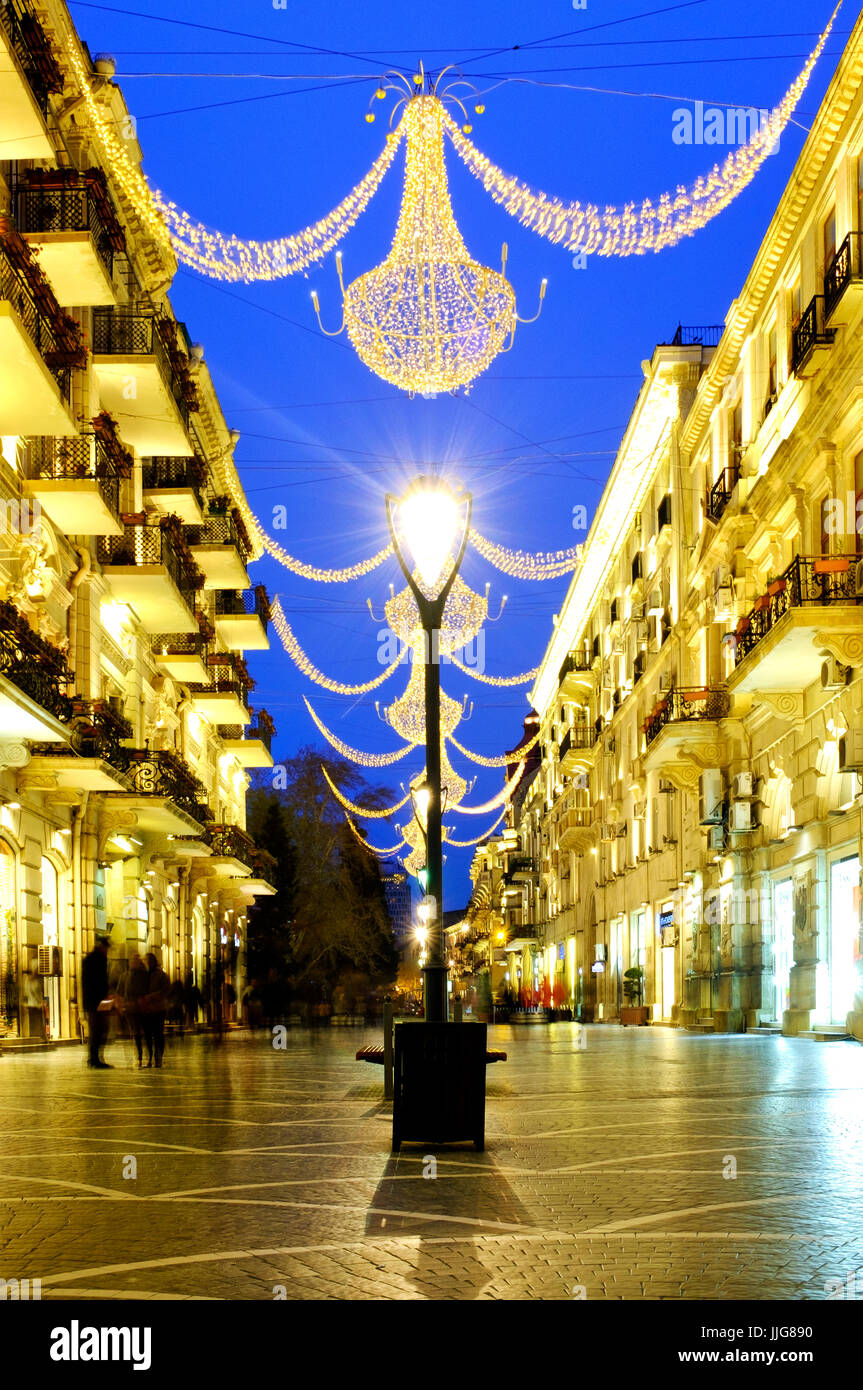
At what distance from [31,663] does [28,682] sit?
42 centimetres

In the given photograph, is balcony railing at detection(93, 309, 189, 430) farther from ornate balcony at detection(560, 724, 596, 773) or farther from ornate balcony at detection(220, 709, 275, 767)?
ornate balcony at detection(560, 724, 596, 773)

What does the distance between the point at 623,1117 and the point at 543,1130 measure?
1177mm

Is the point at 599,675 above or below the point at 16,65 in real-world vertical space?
below

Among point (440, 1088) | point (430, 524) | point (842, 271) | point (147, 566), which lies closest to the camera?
point (440, 1088)

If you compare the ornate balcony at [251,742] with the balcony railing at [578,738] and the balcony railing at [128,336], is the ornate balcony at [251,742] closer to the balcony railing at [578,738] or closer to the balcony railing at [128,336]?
the balcony railing at [578,738]

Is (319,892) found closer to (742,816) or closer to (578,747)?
(578,747)

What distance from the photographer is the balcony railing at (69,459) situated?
77.6ft

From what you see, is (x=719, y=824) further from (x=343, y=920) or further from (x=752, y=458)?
(x=343, y=920)

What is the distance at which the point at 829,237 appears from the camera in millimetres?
24516

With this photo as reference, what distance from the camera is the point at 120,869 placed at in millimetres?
31672

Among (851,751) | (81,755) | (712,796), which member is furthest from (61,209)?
(712,796)

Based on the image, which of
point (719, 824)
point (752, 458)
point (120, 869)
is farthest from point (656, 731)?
point (120, 869)

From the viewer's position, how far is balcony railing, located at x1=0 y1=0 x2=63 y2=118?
18.4 meters
